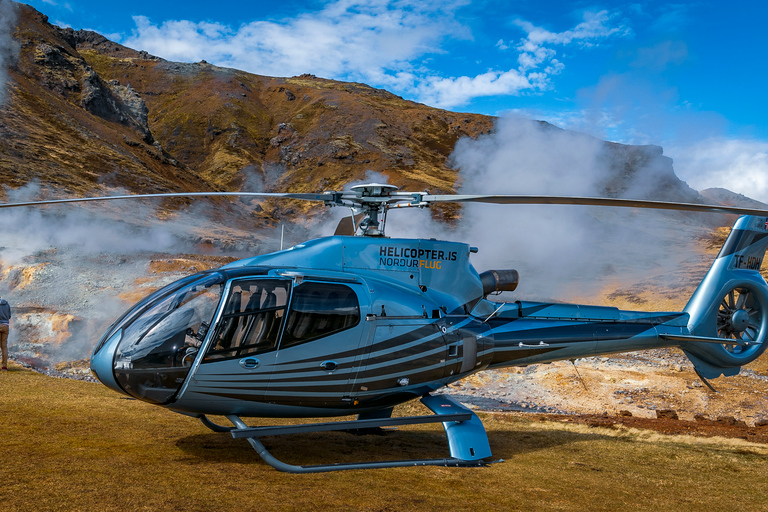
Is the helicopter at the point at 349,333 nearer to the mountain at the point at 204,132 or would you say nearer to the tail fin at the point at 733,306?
the tail fin at the point at 733,306

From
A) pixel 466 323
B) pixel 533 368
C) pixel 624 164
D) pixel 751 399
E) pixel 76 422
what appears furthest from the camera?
pixel 624 164

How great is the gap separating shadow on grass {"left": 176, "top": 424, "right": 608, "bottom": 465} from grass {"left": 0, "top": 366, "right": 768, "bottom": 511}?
22 millimetres

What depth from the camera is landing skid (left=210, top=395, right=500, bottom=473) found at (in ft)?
17.4

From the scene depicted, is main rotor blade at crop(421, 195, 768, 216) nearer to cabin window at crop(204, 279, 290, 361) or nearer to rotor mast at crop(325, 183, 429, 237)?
rotor mast at crop(325, 183, 429, 237)

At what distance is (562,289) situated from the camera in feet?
113

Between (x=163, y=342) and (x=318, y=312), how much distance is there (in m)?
1.55

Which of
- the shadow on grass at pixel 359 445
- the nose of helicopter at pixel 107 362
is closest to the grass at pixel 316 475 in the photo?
the shadow on grass at pixel 359 445

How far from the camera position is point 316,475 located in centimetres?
511

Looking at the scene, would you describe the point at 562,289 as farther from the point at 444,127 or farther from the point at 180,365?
the point at 444,127

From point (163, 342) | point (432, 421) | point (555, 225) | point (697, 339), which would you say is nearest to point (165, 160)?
point (555, 225)

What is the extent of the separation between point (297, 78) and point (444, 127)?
48.2 metres

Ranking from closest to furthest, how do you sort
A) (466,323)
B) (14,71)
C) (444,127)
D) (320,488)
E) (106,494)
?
1. (106,494)
2. (320,488)
3. (466,323)
4. (14,71)
5. (444,127)

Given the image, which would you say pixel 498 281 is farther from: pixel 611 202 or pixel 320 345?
pixel 320 345

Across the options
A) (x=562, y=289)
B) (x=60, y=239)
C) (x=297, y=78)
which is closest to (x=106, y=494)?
(x=60, y=239)
